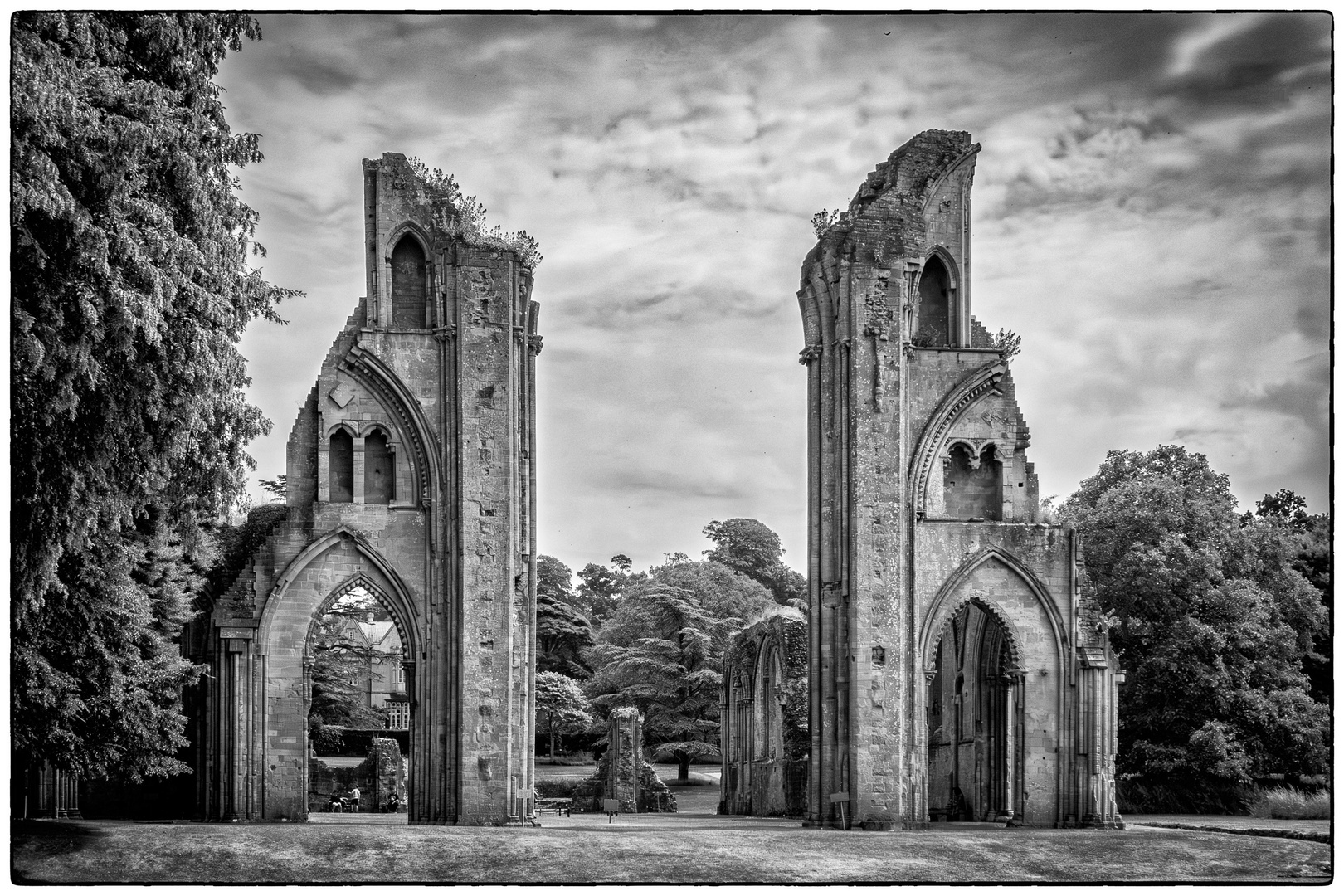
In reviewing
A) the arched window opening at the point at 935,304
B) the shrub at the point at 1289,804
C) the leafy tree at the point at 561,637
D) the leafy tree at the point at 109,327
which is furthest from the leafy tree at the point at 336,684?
the leafy tree at the point at 109,327

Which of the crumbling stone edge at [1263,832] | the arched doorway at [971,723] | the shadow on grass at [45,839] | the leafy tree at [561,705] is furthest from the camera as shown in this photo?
the leafy tree at [561,705]

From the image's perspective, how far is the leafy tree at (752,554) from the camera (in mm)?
79625

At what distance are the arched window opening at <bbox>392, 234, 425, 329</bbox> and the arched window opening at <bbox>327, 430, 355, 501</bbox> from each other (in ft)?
8.23

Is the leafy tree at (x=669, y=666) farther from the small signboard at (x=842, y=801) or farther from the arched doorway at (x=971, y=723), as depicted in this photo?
the small signboard at (x=842, y=801)

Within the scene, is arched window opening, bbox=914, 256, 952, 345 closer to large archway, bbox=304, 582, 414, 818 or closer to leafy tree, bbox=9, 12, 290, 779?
large archway, bbox=304, 582, 414, 818

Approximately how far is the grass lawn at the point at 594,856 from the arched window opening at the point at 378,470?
754cm

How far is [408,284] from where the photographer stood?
116ft

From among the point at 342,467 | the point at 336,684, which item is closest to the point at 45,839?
the point at 342,467

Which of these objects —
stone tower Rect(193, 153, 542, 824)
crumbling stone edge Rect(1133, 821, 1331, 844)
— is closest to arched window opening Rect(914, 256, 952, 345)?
stone tower Rect(193, 153, 542, 824)

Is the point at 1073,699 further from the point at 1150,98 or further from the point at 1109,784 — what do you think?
the point at 1150,98

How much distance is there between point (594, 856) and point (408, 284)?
1332 centimetres

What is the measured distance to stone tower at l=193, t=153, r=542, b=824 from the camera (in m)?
33.6

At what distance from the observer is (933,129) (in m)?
35.4

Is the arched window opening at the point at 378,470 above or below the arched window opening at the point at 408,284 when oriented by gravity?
below
